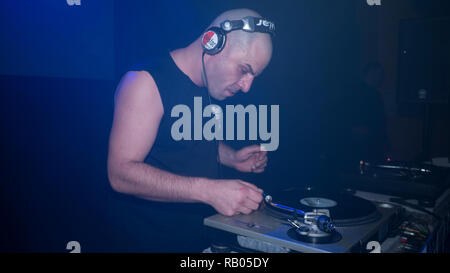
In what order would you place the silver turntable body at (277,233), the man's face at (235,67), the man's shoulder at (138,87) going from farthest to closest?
1. the man's face at (235,67)
2. the man's shoulder at (138,87)
3. the silver turntable body at (277,233)

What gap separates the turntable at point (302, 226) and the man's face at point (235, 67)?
1.75 feet

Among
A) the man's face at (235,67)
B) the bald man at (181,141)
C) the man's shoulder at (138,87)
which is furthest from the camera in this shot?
the man's face at (235,67)

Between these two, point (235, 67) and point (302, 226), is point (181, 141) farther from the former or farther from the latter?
point (302, 226)

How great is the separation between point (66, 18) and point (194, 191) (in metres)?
0.94

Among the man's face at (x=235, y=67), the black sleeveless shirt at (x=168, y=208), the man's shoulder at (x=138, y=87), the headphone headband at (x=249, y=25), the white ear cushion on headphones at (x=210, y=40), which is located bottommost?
the black sleeveless shirt at (x=168, y=208)

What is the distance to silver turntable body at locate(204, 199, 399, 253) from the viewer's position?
2.34 ft

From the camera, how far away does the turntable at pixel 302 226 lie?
73 cm

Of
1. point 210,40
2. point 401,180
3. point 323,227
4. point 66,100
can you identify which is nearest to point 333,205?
point 323,227

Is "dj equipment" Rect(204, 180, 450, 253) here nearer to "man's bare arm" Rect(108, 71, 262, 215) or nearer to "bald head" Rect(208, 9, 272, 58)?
"man's bare arm" Rect(108, 71, 262, 215)

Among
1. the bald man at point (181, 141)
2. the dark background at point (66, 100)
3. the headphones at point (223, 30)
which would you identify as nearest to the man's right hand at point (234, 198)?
the bald man at point (181, 141)

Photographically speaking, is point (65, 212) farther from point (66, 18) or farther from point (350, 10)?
point (350, 10)

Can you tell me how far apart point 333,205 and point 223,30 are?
71 centimetres

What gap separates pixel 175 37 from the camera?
7.16 ft

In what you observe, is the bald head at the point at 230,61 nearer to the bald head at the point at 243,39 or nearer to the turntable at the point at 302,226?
the bald head at the point at 243,39
